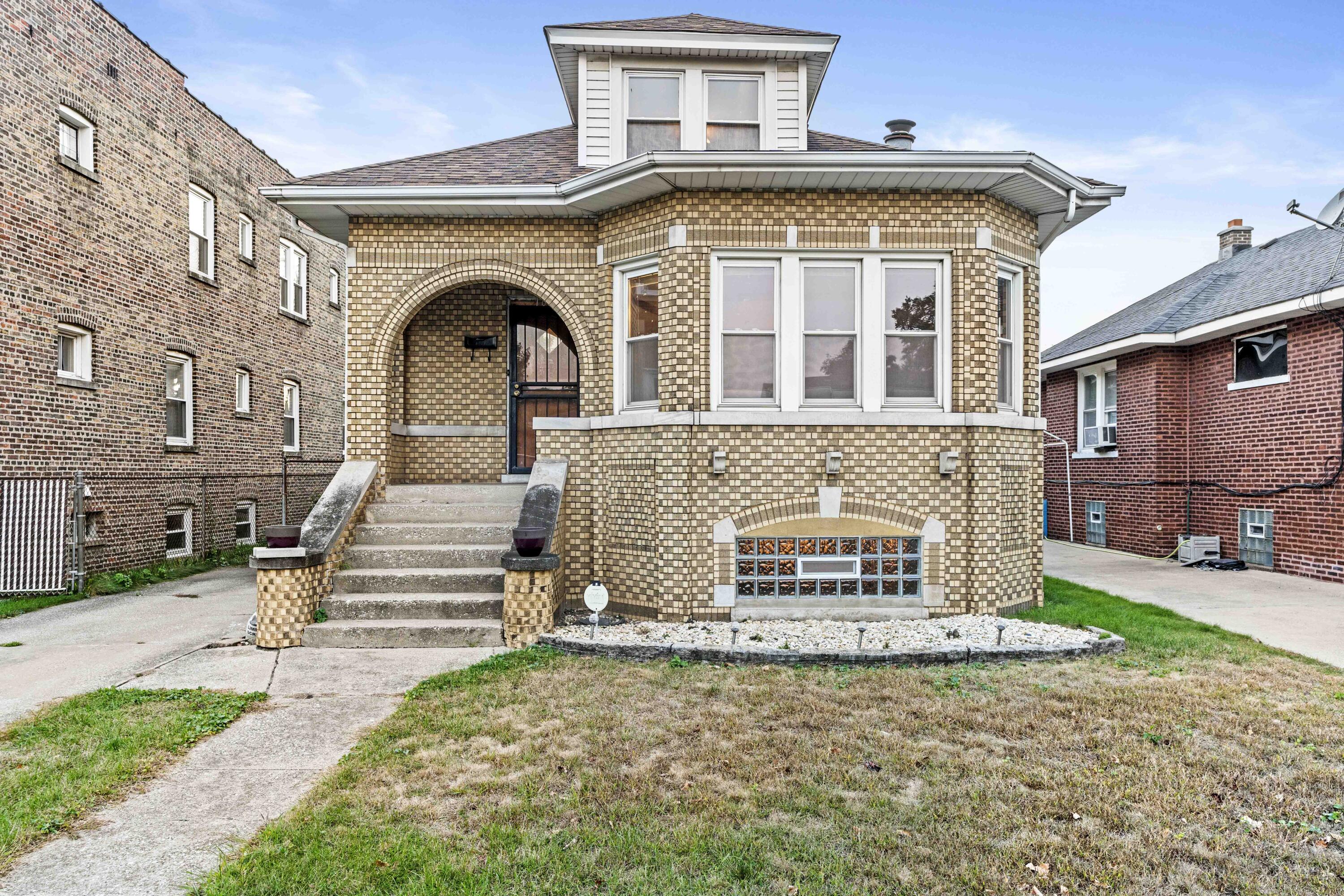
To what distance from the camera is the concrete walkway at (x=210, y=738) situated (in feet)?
10.2

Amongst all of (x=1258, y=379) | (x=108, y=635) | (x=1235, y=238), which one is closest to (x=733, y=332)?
(x=108, y=635)

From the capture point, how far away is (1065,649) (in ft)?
20.2

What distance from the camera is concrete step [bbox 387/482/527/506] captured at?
340 inches

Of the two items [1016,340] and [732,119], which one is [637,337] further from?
[1016,340]

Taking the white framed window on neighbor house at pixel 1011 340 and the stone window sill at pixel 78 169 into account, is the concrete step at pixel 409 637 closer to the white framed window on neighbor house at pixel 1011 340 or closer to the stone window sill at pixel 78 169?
the white framed window on neighbor house at pixel 1011 340

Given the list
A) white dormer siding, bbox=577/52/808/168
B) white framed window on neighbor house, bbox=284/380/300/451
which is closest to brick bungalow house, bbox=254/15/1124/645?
white dormer siding, bbox=577/52/808/168

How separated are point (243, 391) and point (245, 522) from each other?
2536 millimetres

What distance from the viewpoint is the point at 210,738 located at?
457 cm

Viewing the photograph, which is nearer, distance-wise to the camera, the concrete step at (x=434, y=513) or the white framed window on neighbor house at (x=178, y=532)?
the concrete step at (x=434, y=513)

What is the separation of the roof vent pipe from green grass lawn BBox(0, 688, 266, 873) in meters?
8.30

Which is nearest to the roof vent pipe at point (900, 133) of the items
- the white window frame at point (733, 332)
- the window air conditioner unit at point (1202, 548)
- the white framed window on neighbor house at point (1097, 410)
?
the white window frame at point (733, 332)

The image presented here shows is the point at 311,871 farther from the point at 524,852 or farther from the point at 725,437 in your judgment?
the point at 725,437

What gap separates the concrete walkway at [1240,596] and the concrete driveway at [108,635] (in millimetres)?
9694

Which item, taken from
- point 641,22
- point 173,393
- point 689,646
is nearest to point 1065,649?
point 689,646
